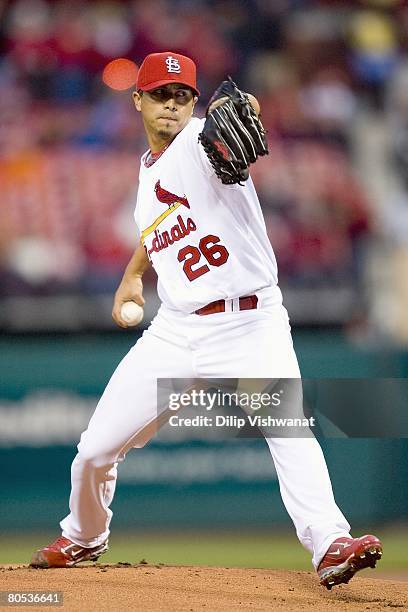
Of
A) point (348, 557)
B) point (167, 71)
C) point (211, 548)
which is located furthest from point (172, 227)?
point (211, 548)

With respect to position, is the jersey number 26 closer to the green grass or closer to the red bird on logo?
the red bird on logo

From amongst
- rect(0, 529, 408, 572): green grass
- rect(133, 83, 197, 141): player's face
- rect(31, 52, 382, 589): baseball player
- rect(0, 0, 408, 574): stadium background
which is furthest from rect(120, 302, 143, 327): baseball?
rect(0, 0, 408, 574): stadium background

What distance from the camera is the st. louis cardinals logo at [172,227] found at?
12.5 feet

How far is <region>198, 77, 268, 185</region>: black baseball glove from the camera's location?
135 inches

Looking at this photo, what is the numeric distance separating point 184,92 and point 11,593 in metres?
1.90

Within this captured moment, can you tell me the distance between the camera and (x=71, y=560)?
4.30m

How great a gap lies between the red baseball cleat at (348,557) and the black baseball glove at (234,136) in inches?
49.4

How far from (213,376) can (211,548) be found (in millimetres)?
2819

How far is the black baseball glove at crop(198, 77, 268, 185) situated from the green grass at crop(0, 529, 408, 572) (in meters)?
3.01

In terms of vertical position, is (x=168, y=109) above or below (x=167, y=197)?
above

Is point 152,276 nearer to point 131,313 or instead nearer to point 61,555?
point 131,313

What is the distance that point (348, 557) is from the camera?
139 inches

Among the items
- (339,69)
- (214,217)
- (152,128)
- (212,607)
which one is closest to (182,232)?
(214,217)

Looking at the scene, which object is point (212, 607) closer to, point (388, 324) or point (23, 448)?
point (23, 448)
